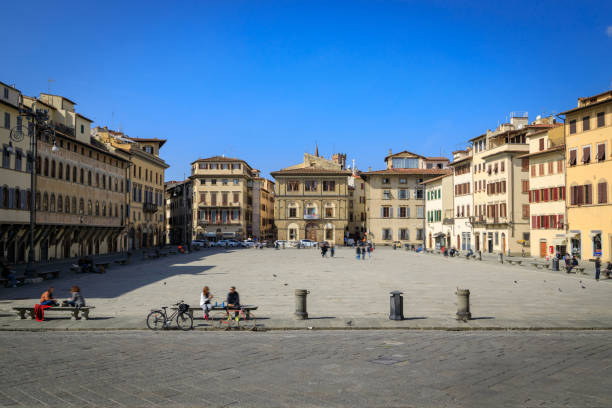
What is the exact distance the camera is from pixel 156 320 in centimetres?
1562

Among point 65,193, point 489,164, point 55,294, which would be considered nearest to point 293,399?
point 55,294

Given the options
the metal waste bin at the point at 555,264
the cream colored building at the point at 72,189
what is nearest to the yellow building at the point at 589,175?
the metal waste bin at the point at 555,264

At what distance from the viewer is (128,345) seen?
13.6 m

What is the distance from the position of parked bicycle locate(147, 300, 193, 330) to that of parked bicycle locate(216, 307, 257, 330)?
97 cm

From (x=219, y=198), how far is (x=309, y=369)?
3421 inches

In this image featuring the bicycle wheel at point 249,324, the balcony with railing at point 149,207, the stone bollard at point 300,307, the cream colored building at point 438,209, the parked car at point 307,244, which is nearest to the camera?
the bicycle wheel at point 249,324

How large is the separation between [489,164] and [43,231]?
47736 millimetres

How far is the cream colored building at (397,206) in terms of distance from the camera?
294ft

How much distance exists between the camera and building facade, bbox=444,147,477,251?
6869 centimetres

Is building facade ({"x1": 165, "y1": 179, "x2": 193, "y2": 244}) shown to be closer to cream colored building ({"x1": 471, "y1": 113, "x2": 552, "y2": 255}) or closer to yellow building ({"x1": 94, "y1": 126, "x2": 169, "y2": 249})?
yellow building ({"x1": 94, "y1": 126, "x2": 169, "y2": 249})

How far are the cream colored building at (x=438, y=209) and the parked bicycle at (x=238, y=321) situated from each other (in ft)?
205

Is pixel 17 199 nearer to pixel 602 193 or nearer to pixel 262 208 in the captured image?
pixel 602 193

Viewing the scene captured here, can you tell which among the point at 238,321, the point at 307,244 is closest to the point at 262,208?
the point at 307,244

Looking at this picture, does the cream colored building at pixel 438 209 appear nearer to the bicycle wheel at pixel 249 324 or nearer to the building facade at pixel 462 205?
the building facade at pixel 462 205
